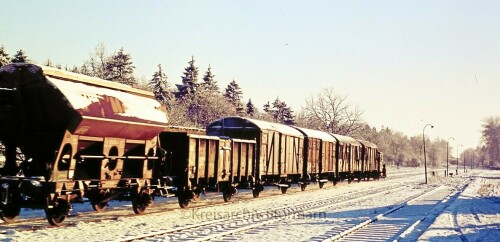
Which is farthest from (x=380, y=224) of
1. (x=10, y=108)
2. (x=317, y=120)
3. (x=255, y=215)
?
(x=317, y=120)

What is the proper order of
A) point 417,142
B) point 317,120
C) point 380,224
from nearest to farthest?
point 380,224 < point 317,120 < point 417,142

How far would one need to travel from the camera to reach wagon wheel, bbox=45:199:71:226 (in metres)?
12.2

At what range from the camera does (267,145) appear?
23.6 meters

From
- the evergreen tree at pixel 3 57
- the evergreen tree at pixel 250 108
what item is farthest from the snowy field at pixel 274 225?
the evergreen tree at pixel 250 108

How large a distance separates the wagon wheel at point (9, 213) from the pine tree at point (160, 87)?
53.6 meters

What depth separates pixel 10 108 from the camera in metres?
12.2

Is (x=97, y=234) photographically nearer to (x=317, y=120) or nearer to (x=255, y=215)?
(x=255, y=215)

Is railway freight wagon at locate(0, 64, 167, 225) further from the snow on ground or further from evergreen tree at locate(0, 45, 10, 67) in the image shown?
evergreen tree at locate(0, 45, 10, 67)

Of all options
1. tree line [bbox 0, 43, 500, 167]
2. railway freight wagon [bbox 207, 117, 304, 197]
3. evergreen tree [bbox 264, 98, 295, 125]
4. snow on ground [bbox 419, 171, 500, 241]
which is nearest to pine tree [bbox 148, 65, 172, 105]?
tree line [bbox 0, 43, 500, 167]

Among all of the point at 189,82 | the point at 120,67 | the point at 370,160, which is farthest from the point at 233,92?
the point at 370,160

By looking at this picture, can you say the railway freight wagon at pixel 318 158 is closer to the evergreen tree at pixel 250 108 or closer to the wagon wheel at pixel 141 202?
the wagon wheel at pixel 141 202

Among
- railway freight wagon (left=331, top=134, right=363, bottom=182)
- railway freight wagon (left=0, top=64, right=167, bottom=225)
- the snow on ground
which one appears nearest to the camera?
railway freight wagon (left=0, top=64, right=167, bottom=225)

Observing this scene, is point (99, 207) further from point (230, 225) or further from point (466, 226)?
point (466, 226)

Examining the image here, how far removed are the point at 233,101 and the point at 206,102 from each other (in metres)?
15.2
